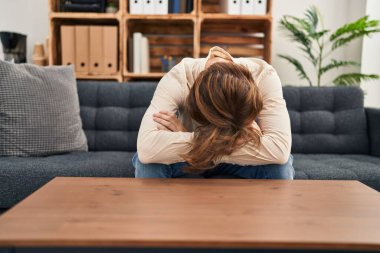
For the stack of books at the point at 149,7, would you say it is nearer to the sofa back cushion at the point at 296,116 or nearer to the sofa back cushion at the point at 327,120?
the sofa back cushion at the point at 296,116

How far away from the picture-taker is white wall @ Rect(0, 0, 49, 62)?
290 cm

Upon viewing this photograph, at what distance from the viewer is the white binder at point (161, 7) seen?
2.52 m

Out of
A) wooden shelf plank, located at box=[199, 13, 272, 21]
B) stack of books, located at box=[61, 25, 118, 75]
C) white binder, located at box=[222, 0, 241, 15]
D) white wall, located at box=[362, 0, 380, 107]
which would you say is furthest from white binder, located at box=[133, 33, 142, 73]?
white wall, located at box=[362, 0, 380, 107]

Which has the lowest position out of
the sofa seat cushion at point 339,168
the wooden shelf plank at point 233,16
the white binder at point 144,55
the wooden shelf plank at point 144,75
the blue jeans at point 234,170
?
the sofa seat cushion at point 339,168

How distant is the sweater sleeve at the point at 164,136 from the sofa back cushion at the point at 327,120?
1.00 metres

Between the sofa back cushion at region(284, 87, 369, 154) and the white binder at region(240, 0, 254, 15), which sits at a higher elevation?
the white binder at region(240, 0, 254, 15)

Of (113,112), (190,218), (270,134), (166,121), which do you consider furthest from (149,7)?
(190,218)

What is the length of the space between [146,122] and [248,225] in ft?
1.94

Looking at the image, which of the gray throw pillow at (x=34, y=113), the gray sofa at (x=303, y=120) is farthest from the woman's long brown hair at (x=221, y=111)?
the gray throw pillow at (x=34, y=113)

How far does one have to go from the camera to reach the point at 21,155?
1.62 metres

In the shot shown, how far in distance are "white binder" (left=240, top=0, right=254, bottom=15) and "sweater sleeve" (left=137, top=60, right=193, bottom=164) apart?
150 centimetres

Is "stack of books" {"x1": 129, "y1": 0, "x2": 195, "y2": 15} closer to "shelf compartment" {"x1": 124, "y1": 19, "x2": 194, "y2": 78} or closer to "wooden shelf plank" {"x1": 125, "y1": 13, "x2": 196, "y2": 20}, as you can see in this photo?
"wooden shelf plank" {"x1": 125, "y1": 13, "x2": 196, "y2": 20}

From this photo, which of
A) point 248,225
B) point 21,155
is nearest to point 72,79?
point 21,155

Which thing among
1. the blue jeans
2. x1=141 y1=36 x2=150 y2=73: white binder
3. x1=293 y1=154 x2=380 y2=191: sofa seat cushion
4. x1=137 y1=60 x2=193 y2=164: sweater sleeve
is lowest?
x1=293 y1=154 x2=380 y2=191: sofa seat cushion
